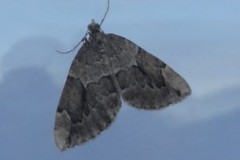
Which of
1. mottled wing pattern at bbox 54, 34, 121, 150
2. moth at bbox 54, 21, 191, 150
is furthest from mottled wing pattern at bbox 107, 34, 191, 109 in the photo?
mottled wing pattern at bbox 54, 34, 121, 150

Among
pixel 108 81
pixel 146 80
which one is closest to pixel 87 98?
pixel 108 81

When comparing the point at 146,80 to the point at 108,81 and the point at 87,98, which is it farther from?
the point at 87,98

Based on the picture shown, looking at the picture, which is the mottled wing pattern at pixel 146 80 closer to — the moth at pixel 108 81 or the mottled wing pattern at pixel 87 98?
the moth at pixel 108 81

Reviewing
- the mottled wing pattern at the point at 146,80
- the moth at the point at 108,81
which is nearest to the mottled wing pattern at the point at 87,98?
the moth at the point at 108,81

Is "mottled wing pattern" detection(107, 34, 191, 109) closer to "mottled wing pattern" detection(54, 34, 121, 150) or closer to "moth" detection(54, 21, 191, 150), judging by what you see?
"moth" detection(54, 21, 191, 150)
